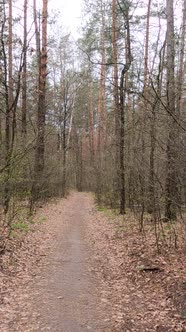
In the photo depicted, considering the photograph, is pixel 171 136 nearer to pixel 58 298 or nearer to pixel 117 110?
pixel 58 298

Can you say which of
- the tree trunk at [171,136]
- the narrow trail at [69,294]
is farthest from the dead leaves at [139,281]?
the tree trunk at [171,136]

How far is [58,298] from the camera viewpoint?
562cm

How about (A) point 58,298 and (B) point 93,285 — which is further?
(B) point 93,285

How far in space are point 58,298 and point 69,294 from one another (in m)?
0.26

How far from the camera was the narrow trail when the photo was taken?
4.68 metres

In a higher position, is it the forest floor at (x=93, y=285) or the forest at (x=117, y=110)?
the forest at (x=117, y=110)

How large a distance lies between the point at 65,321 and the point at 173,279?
88.6 inches

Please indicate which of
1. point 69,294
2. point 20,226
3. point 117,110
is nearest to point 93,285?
point 69,294

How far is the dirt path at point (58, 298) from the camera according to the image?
4660 millimetres

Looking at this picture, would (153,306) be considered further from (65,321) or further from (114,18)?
(114,18)

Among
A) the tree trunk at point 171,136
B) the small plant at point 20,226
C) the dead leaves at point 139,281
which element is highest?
the tree trunk at point 171,136

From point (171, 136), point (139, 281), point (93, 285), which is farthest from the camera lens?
point (171, 136)

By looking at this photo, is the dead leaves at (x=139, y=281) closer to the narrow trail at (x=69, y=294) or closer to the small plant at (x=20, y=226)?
the narrow trail at (x=69, y=294)

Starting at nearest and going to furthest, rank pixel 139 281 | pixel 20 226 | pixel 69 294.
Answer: pixel 69 294
pixel 139 281
pixel 20 226
